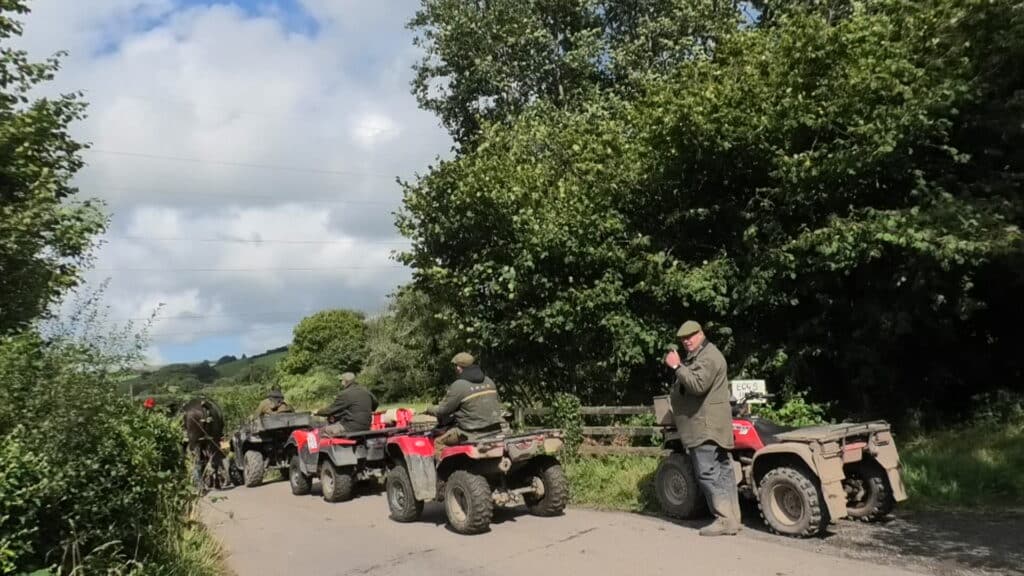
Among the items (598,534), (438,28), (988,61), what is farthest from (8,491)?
(438,28)

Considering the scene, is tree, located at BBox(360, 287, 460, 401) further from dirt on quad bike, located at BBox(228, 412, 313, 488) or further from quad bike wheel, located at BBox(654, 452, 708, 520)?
quad bike wheel, located at BBox(654, 452, 708, 520)

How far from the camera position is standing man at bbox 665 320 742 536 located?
7.54m

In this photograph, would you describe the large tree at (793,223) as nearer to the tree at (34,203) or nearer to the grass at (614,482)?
the grass at (614,482)

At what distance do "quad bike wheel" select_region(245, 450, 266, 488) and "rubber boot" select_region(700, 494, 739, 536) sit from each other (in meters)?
9.10

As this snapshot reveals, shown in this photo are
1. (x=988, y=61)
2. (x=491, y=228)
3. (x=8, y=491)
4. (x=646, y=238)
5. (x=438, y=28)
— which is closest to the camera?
(x=8, y=491)

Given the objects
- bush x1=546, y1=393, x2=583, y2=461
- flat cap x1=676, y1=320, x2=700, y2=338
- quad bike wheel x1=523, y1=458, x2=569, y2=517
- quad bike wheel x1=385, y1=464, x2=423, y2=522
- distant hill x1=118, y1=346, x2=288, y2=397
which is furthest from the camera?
bush x1=546, y1=393, x2=583, y2=461

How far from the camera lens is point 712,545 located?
7.12 m

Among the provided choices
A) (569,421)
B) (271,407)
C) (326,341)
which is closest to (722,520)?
(569,421)

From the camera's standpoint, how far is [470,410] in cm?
898

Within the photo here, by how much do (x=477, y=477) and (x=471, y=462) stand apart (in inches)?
12.4

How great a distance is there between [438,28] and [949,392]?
16.7 metres

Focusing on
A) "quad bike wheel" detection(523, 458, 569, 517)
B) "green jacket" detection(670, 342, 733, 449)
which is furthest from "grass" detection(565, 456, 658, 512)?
"green jacket" detection(670, 342, 733, 449)

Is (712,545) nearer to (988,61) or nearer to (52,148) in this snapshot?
(988,61)

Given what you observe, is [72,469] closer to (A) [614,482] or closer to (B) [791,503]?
(B) [791,503]
